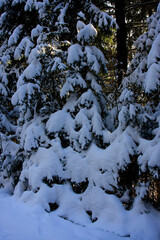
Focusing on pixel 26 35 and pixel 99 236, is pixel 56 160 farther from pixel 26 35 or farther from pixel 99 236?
pixel 26 35

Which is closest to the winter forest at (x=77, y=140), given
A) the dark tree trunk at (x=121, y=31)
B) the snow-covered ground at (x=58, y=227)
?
the snow-covered ground at (x=58, y=227)

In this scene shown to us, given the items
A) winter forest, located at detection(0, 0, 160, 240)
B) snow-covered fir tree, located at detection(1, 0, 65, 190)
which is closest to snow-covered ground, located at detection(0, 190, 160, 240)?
winter forest, located at detection(0, 0, 160, 240)

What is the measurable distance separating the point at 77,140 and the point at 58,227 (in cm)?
197

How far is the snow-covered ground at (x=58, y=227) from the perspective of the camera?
2633 millimetres

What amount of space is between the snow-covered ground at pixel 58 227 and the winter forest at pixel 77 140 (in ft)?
0.06

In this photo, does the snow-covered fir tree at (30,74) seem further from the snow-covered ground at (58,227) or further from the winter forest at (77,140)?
the snow-covered ground at (58,227)

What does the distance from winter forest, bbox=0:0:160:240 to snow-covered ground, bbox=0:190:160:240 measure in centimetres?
Answer: 2

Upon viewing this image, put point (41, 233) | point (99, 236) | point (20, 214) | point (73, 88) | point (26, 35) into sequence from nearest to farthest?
1. point (41, 233)
2. point (99, 236)
3. point (20, 214)
4. point (73, 88)
5. point (26, 35)

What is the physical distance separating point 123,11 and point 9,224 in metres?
7.99

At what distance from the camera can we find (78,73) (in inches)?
190

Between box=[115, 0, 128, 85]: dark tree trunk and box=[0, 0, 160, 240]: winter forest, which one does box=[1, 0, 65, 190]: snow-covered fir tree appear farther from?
box=[115, 0, 128, 85]: dark tree trunk

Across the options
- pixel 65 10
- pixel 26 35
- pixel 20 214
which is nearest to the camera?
pixel 20 214

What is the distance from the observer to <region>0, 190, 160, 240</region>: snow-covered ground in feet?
8.64

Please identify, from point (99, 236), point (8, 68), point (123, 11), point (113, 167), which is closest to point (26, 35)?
point (8, 68)
